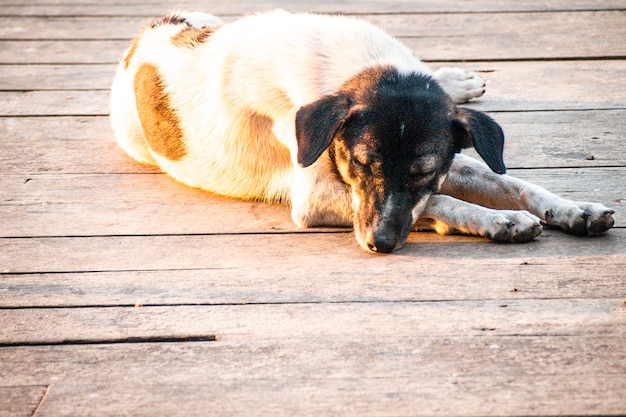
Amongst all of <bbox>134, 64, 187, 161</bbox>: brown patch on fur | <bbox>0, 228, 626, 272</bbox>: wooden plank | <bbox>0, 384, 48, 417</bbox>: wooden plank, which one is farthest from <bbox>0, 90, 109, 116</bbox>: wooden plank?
<bbox>0, 384, 48, 417</bbox>: wooden plank

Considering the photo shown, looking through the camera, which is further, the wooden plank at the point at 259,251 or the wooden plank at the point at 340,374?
the wooden plank at the point at 259,251

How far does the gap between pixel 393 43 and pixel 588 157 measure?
1.06m

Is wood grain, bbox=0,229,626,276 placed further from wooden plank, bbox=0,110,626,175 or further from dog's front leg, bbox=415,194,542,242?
wooden plank, bbox=0,110,626,175

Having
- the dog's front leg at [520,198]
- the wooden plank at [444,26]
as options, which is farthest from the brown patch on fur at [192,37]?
the wooden plank at [444,26]

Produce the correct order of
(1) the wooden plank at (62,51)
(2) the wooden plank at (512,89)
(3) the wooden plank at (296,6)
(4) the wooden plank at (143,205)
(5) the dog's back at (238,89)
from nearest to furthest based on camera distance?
(4) the wooden plank at (143,205) → (5) the dog's back at (238,89) → (2) the wooden plank at (512,89) → (1) the wooden plank at (62,51) → (3) the wooden plank at (296,6)

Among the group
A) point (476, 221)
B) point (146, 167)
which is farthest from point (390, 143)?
point (146, 167)

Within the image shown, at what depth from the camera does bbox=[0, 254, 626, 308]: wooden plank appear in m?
2.79

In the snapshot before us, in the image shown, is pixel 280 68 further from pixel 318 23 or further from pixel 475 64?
pixel 475 64

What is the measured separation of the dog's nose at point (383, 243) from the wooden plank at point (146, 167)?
1.04m

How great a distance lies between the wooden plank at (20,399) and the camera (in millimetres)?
2238

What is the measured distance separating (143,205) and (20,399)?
151 centimetres

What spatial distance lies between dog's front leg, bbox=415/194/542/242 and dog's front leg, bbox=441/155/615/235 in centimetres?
14

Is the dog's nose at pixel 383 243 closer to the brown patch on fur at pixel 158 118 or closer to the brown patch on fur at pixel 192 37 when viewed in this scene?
the brown patch on fur at pixel 158 118

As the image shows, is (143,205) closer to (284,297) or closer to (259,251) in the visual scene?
(259,251)
